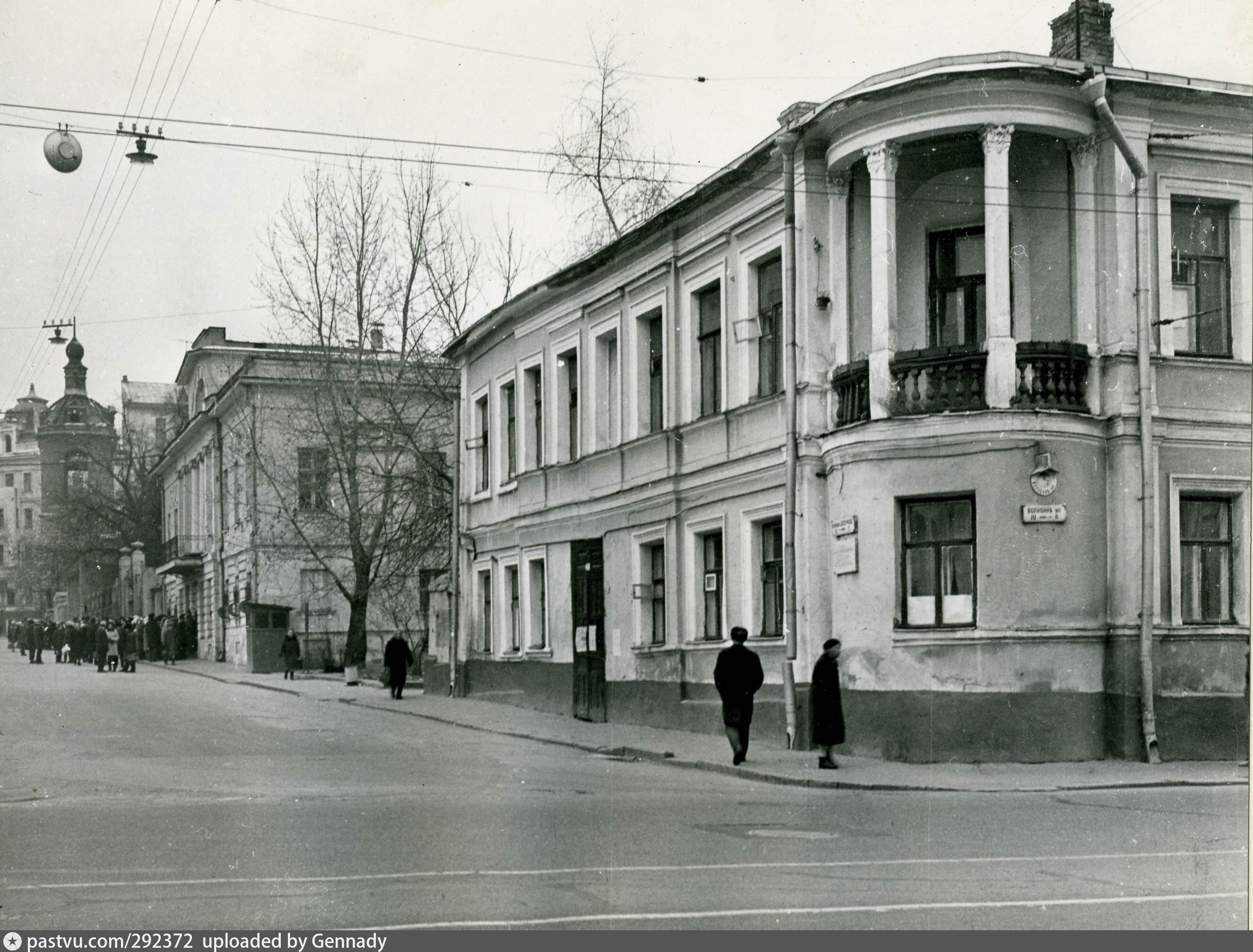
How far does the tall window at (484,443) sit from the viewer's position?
3419 centimetres

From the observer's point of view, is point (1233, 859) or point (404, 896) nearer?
point (404, 896)

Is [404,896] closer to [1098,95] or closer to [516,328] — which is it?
[1098,95]

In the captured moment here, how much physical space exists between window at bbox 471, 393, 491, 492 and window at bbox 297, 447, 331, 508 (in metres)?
8.88

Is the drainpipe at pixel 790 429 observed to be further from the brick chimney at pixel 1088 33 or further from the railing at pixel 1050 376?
the brick chimney at pixel 1088 33

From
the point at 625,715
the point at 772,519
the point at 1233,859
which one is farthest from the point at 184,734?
the point at 1233,859

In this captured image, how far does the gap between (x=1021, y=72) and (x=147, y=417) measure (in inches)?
3174

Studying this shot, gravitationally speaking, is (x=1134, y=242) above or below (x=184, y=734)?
above

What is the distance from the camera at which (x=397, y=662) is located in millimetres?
33906

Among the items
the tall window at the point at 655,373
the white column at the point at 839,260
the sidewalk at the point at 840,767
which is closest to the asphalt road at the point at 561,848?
the sidewalk at the point at 840,767

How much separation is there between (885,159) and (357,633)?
27.0m

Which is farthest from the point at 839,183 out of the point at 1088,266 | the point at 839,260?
the point at 1088,266

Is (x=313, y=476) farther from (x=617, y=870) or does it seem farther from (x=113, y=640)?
(x=617, y=870)

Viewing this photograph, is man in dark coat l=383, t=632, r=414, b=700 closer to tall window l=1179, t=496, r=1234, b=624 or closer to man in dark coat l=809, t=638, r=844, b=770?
man in dark coat l=809, t=638, r=844, b=770

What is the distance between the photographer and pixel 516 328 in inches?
1257
